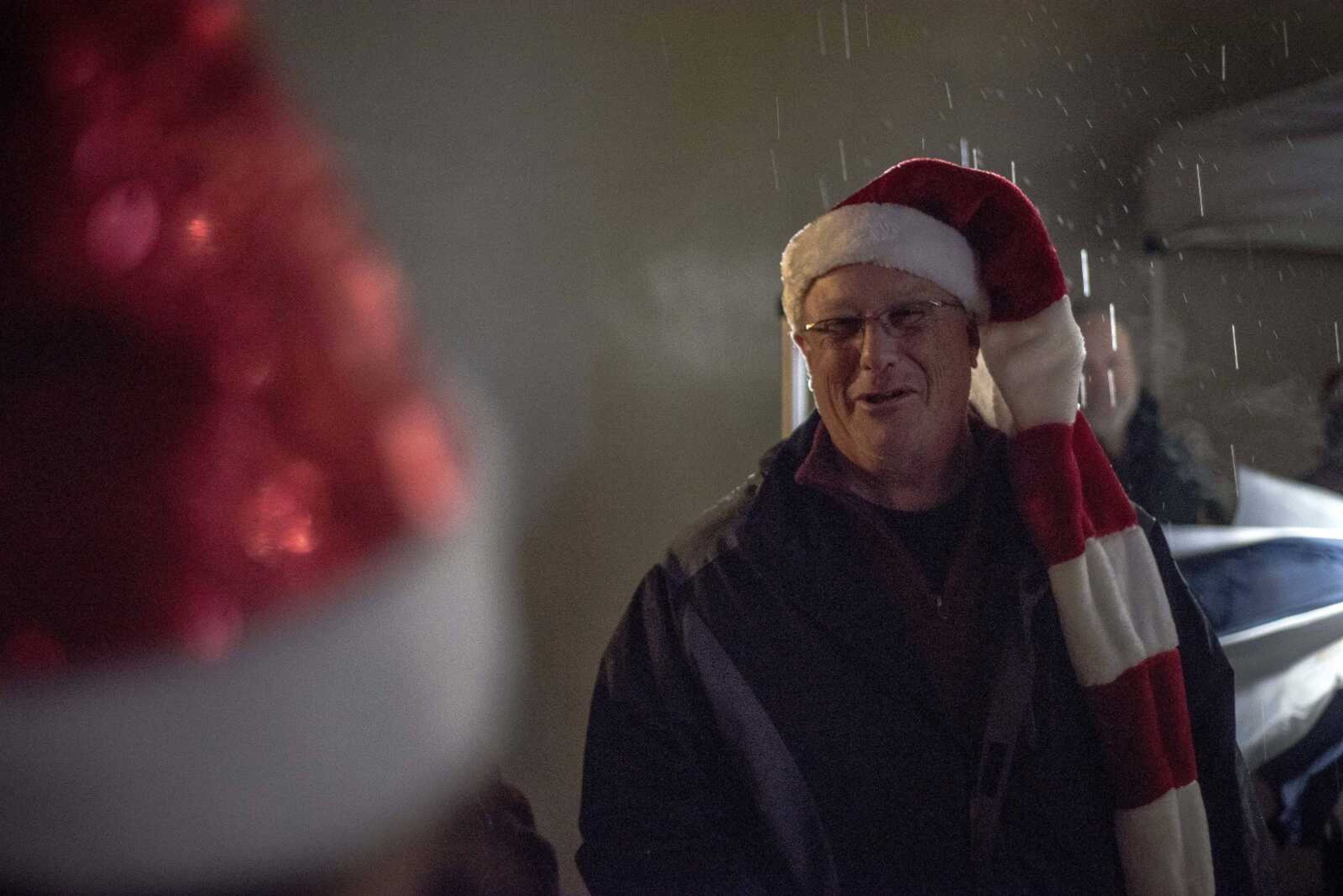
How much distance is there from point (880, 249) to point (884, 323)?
2.2 inches

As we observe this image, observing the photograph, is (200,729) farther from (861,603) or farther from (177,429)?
(861,603)

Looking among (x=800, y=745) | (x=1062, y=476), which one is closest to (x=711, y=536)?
(x=800, y=745)

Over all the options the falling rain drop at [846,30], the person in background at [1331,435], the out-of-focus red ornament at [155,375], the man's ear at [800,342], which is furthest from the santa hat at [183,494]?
the person in background at [1331,435]

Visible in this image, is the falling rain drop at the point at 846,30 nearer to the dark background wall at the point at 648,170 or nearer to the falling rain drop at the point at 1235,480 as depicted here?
the dark background wall at the point at 648,170

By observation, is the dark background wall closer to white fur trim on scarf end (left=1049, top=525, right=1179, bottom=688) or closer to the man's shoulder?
the man's shoulder

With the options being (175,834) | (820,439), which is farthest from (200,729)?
(820,439)

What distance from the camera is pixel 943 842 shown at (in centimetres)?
61

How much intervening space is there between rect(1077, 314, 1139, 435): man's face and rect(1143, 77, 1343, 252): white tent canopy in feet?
0.32

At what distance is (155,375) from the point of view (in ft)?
1.20

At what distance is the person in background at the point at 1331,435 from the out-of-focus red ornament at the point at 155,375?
0.88m

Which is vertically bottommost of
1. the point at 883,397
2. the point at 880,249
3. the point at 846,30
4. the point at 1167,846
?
the point at 1167,846

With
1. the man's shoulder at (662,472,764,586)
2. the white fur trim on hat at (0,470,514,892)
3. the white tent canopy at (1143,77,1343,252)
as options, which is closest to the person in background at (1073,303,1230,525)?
the white tent canopy at (1143,77,1343,252)

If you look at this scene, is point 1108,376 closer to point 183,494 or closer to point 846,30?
Answer: point 846,30

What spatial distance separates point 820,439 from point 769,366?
2.8 inches
